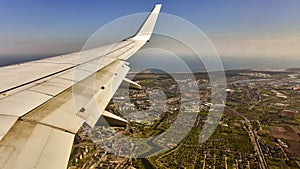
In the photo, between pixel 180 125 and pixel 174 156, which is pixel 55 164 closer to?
pixel 174 156

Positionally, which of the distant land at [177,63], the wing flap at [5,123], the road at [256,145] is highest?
the distant land at [177,63]

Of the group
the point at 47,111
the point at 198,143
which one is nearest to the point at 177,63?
the point at 198,143

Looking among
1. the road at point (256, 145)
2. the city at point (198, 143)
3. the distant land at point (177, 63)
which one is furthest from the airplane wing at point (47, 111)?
the road at point (256, 145)

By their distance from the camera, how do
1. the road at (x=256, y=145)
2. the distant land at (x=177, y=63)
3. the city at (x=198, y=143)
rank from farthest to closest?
the road at (x=256, y=145)
the city at (x=198, y=143)
the distant land at (x=177, y=63)

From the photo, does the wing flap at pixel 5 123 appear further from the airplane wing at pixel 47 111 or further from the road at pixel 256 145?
the road at pixel 256 145

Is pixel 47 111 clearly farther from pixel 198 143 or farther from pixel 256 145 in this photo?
pixel 256 145

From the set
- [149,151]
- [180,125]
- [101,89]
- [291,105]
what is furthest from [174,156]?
[291,105]

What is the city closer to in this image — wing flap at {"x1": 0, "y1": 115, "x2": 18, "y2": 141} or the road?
the road

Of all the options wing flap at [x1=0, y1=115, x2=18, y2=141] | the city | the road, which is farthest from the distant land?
the road

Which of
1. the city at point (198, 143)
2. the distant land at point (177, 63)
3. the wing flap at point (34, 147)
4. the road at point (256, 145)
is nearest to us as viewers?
the wing flap at point (34, 147)
